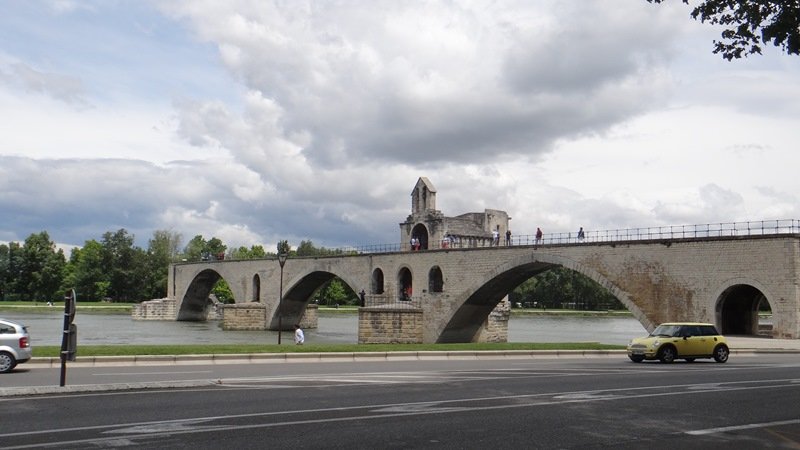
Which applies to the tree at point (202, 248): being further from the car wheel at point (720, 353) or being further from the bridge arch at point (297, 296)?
the car wheel at point (720, 353)

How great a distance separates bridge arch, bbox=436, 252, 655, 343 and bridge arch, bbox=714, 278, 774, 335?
5891mm

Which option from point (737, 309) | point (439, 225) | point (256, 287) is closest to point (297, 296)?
point (256, 287)

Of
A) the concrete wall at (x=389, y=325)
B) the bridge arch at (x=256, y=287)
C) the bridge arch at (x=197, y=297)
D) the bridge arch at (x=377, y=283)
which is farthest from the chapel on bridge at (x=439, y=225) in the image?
the bridge arch at (x=197, y=297)

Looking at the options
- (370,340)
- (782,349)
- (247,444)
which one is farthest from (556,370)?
(370,340)

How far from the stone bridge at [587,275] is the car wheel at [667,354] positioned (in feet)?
40.3

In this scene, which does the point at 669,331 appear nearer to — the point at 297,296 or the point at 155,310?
the point at 297,296

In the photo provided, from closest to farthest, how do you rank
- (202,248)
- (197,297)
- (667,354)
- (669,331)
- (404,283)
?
(667,354), (669,331), (404,283), (197,297), (202,248)

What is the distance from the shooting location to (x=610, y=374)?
703 inches

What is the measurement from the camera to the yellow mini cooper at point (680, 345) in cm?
2320

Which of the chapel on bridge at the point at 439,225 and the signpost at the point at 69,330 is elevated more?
the chapel on bridge at the point at 439,225

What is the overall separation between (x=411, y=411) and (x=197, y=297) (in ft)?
293

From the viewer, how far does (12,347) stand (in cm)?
1697

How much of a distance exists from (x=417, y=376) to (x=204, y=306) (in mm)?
85517

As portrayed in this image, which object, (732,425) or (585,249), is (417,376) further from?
(585,249)
